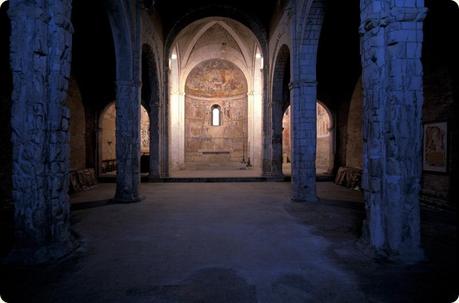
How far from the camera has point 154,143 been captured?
14.2 m

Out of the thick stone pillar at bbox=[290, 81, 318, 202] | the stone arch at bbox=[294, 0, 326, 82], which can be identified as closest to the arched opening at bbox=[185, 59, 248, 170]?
the thick stone pillar at bbox=[290, 81, 318, 202]

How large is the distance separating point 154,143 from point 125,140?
5310mm

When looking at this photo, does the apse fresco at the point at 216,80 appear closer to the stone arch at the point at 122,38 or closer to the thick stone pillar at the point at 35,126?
the stone arch at the point at 122,38

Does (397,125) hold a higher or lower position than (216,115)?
lower

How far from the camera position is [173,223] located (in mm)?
6461

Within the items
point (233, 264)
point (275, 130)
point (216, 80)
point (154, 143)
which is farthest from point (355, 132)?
point (216, 80)

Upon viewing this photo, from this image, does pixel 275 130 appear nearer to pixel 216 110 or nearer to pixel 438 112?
pixel 438 112

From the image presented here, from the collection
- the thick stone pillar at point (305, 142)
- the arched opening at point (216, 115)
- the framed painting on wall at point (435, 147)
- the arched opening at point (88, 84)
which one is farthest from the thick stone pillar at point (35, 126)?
the arched opening at point (216, 115)

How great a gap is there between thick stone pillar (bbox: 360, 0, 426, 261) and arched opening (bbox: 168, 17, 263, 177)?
13.5 m

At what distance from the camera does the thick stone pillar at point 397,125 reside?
4.33 metres

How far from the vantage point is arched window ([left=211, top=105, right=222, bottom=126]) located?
80.6 ft

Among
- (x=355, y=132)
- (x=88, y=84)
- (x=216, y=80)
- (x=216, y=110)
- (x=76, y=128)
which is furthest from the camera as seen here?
(x=216, y=110)

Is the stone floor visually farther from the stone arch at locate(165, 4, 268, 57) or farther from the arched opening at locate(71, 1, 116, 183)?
the stone arch at locate(165, 4, 268, 57)

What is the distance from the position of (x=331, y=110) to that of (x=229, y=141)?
10486 millimetres
